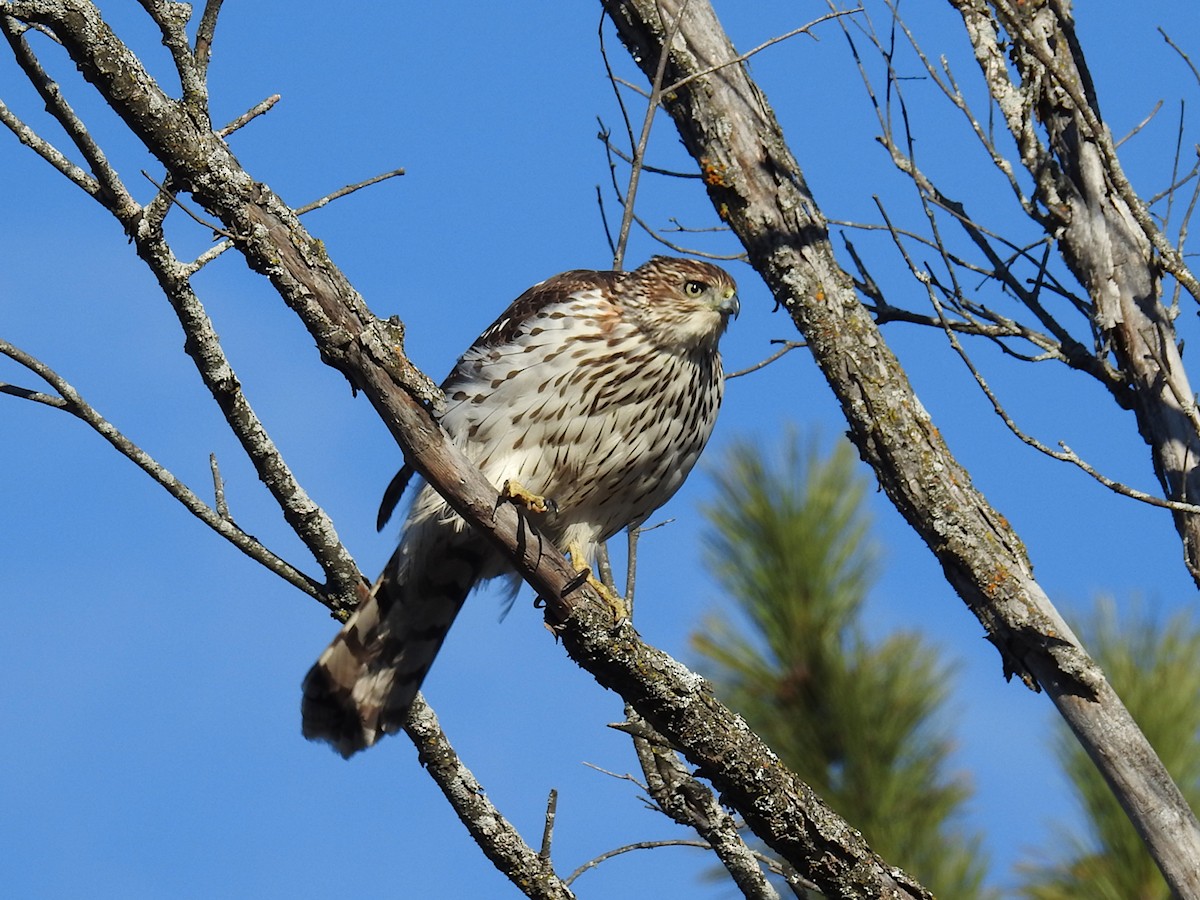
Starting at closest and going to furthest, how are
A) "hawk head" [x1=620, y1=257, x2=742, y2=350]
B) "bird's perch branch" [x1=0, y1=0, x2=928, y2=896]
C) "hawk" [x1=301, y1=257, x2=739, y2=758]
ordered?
1. "bird's perch branch" [x1=0, y1=0, x2=928, y2=896]
2. "hawk" [x1=301, y1=257, x2=739, y2=758]
3. "hawk head" [x1=620, y1=257, x2=742, y2=350]

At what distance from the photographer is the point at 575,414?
14.7ft

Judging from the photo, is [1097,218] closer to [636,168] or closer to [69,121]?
[636,168]

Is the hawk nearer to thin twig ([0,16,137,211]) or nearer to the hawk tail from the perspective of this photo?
the hawk tail

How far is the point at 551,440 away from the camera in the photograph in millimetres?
4453

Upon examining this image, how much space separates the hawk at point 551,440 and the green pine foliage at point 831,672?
1.06ft

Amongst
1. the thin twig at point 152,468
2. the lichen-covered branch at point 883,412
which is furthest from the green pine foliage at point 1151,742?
the thin twig at point 152,468

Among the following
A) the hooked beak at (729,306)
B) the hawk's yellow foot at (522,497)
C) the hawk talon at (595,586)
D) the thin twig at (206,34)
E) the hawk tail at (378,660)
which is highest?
the thin twig at (206,34)

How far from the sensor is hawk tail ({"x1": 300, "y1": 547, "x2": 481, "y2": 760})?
4.57 metres

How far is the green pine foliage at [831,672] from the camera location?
4.27 metres

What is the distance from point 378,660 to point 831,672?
4.59 feet

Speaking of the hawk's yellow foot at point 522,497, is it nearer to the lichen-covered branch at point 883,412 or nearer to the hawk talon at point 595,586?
the hawk talon at point 595,586

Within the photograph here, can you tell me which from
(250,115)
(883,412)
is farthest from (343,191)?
(883,412)

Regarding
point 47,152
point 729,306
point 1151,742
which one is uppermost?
point 47,152

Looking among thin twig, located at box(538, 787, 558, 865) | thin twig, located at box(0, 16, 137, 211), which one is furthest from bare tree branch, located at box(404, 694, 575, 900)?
thin twig, located at box(0, 16, 137, 211)
